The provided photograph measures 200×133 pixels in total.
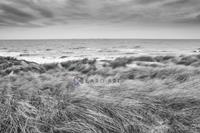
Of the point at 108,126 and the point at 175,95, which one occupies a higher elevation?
the point at 175,95

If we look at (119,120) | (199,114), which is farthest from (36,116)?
(199,114)

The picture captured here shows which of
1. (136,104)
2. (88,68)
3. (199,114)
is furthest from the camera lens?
(88,68)

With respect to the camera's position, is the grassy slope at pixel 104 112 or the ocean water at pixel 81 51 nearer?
the grassy slope at pixel 104 112

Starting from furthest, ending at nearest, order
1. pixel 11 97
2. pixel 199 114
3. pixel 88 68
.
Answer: pixel 88 68 → pixel 11 97 → pixel 199 114

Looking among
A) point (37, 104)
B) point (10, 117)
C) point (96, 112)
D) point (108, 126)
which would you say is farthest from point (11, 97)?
point (108, 126)

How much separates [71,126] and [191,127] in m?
1.14

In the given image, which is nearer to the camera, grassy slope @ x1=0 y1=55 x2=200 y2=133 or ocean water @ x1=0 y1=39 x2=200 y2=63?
grassy slope @ x1=0 y1=55 x2=200 y2=133

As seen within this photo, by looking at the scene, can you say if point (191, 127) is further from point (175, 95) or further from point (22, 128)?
point (22, 128)

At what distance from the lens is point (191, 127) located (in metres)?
1.29

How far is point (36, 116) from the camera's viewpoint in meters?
1.41

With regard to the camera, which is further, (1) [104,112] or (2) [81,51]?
(2) [81,51]

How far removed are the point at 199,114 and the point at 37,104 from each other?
184 cm

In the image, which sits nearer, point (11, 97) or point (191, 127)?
point (191, 127)

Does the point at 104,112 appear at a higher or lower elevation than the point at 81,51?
lower
